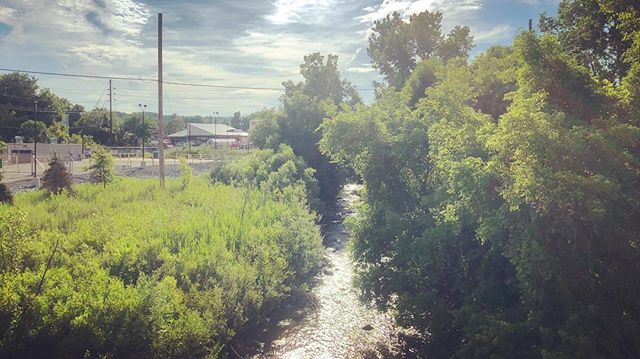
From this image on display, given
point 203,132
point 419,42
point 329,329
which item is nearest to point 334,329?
point 329,329

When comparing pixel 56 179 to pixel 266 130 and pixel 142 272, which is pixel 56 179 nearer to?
pixel 142 272

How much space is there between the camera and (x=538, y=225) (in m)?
7.56

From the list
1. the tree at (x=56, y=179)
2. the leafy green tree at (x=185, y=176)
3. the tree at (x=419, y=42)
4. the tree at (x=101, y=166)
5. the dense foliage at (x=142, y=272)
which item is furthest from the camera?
the tree at (x=419, y=42)

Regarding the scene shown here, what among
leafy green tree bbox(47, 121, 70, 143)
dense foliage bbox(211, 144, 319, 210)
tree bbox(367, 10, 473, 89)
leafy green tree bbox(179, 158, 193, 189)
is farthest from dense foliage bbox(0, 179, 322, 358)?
leafy green tree bbox(47, 121, 70, 143)

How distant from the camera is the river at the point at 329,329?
38.3ft

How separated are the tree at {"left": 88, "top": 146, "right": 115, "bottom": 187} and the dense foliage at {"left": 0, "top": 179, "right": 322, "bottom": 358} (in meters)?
7.60

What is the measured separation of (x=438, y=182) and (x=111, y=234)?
10.4 m

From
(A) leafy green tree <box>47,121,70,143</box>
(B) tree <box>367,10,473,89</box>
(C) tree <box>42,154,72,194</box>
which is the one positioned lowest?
(C) tree <box>42,154,72,194</box>

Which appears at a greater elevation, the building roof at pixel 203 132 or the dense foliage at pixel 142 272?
the building roof at pixel 203 132

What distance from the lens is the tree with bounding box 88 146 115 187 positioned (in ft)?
86.2


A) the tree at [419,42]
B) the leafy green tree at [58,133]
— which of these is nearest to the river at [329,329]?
the tree at [419,42]

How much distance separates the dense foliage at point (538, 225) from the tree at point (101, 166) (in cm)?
2252

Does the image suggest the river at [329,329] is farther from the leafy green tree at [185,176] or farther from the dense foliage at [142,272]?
the leafy green tree at [185,176]

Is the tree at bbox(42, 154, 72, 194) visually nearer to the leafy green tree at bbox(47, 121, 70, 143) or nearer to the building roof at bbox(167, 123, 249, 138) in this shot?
the leafy green tree at bbox(47, 121, 70, 143)
